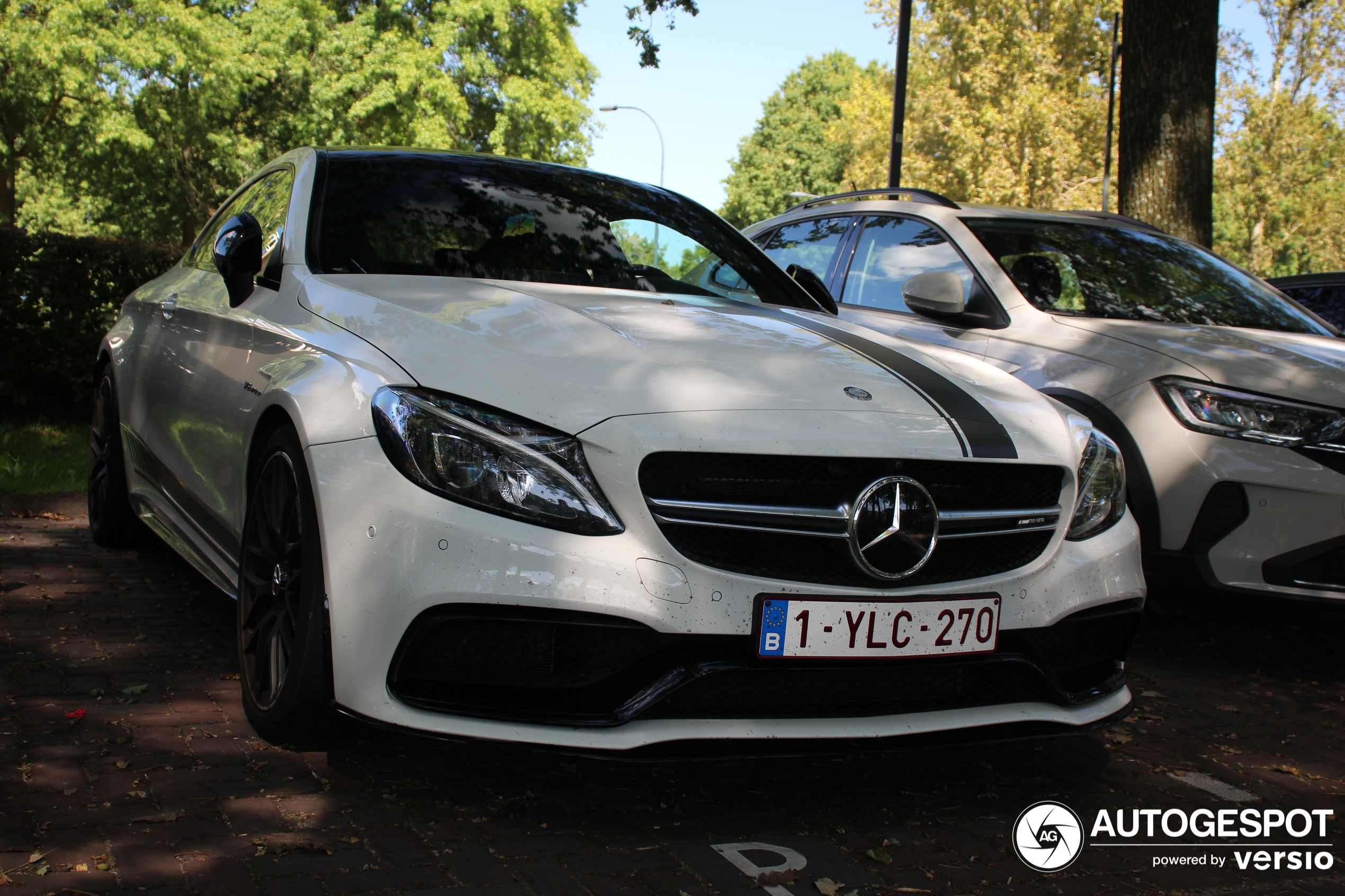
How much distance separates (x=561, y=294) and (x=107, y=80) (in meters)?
27.7

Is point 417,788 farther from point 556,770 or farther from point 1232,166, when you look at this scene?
point 1232,166

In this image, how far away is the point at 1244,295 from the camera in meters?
6.05

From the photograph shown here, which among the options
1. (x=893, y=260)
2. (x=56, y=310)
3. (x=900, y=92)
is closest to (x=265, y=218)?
(x=893, y=260)

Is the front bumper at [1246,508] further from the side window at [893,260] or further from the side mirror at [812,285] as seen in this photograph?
the side window at [893,260]

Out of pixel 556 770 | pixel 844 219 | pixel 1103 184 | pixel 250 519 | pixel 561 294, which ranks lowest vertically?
pixel 556 770

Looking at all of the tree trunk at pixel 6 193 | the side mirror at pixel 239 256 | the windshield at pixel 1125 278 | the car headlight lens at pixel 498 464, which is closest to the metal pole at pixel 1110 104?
the windshield at pixel 1125 278

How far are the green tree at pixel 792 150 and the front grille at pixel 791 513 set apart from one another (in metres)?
57.4

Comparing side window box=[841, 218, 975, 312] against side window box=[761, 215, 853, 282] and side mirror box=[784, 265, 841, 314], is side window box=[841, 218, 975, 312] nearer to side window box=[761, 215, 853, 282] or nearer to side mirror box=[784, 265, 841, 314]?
side window box=[761, 215, 853, 282]

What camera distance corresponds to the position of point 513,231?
13.3 feet

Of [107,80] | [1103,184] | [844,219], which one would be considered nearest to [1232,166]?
[1103,184]

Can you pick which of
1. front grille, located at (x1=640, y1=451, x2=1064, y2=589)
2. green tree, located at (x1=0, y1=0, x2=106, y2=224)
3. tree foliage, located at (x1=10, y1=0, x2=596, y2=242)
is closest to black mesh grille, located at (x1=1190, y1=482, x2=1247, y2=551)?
front grille, located at (x1=640, y1=451, x2=1064, y2=589)

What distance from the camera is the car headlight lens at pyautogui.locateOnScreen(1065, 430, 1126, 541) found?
10.4ft

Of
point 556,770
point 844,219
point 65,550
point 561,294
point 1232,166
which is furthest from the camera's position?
point 1232,166

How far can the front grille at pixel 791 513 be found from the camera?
2674mm
